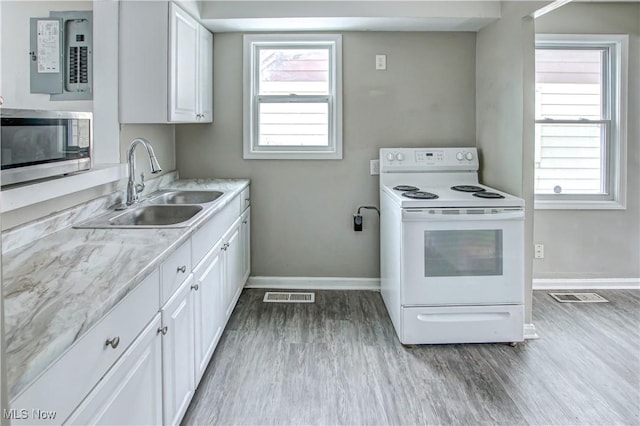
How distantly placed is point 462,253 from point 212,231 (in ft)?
4.64

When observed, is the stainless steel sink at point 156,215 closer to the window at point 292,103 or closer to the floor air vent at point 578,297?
the window at point 292,103

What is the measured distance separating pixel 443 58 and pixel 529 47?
0.94 m

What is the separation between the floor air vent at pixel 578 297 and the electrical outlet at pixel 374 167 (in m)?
1.63

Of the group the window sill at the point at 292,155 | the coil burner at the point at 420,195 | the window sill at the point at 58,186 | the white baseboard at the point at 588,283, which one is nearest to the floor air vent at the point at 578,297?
the white baseboard at the point at 588,283

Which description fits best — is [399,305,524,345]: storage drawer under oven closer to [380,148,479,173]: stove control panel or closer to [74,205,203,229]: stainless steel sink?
[380,148,479,173]: stove control panel

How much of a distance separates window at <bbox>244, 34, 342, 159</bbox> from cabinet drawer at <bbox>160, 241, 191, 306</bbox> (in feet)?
6.42

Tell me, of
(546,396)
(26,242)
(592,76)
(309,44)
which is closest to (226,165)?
(309,44)

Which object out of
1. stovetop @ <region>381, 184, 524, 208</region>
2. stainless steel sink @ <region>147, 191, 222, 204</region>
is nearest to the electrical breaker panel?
stainless steel sink @ <region>147, 191, 222, 204</region>

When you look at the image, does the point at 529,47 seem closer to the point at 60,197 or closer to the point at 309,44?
the point at 309,44

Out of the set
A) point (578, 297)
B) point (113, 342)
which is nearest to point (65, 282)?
point (113, 342)

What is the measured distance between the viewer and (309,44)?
3.79 meters

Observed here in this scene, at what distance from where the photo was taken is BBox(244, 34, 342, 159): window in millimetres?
3801

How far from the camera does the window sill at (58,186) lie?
1676mm

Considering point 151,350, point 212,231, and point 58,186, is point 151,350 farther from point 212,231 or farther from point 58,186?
point 212,231
